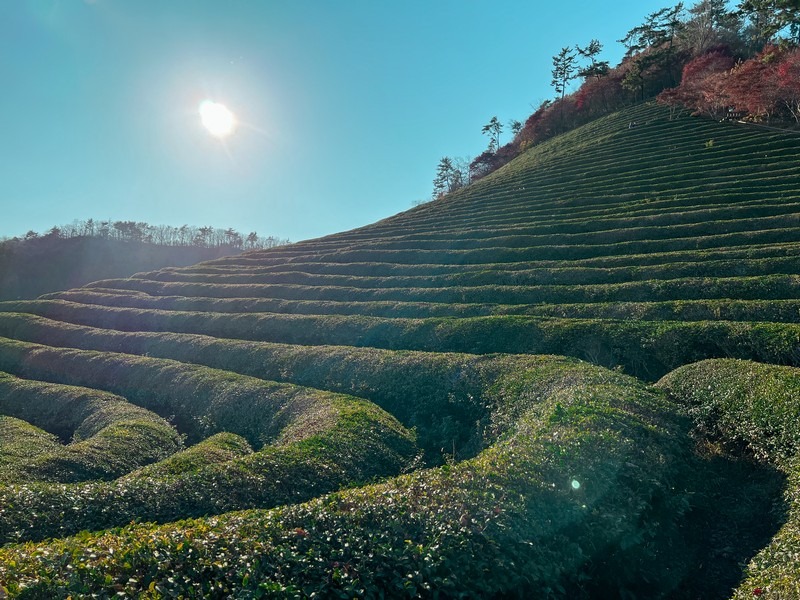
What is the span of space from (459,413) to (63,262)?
112616 millimetres

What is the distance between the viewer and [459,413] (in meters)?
17.5

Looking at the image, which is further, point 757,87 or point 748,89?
point 748,89

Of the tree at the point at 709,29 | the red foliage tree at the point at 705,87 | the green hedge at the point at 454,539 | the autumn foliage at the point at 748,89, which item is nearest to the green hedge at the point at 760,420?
the green hedge at the point at 454,539

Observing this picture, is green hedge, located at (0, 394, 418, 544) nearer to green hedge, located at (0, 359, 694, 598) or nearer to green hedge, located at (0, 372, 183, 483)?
green hedge, located at (0, 372, 183, 483)

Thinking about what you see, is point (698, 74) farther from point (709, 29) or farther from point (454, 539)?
point (454, 539)

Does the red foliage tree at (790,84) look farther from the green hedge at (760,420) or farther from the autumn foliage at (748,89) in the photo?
the green hedge at (760,420)

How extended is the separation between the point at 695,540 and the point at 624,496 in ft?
6.20

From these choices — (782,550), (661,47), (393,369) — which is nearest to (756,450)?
(782,550)

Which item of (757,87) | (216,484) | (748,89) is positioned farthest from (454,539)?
(748,89)

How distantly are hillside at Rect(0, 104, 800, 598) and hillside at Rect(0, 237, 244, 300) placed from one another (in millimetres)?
70743

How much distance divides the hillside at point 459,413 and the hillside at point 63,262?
70.7m

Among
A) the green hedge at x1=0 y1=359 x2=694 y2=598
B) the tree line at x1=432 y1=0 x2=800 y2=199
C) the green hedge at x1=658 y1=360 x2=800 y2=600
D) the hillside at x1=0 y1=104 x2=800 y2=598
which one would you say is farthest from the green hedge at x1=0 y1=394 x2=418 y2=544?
the tree line at x1=432 y1=0 x2=800 y2=199

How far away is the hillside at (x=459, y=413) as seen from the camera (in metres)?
6.67

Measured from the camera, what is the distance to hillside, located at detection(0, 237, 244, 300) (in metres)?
101
